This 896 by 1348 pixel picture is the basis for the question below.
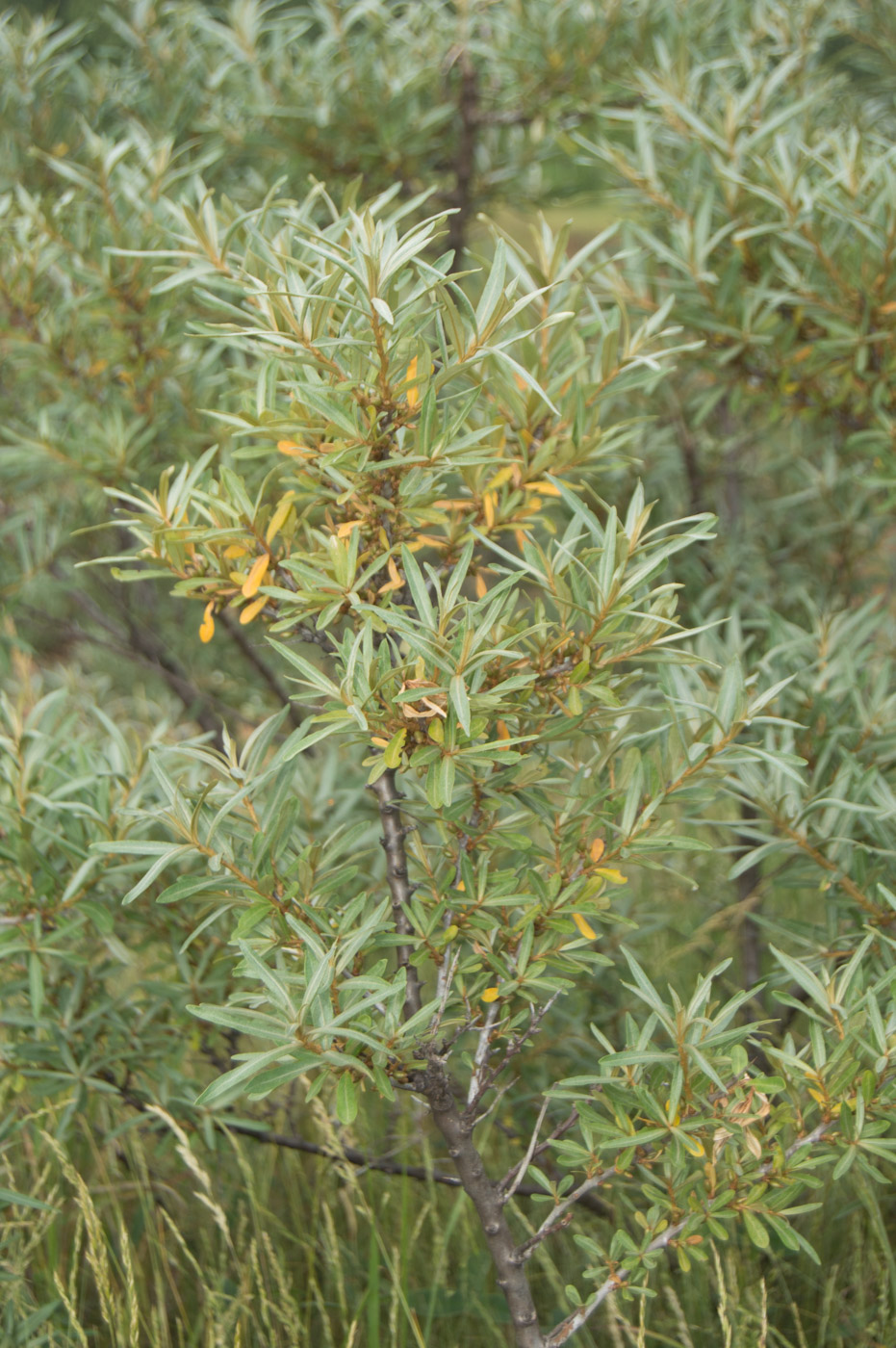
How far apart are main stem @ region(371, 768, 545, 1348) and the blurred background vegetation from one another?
0.42ft

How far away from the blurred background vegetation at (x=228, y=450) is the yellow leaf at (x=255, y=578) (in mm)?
287

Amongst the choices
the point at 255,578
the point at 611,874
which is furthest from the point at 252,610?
the point at 611,874

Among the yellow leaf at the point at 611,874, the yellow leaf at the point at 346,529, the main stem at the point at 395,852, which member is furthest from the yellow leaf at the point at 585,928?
the yellow leaf at the point at 346,529

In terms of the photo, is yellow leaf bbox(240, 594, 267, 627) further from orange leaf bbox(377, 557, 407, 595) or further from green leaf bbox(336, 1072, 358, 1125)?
green leaf bbox(336, 1072, 358, 1125)

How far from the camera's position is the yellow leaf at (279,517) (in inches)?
36.7

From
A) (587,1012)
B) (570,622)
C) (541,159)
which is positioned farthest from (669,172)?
(587,1012)

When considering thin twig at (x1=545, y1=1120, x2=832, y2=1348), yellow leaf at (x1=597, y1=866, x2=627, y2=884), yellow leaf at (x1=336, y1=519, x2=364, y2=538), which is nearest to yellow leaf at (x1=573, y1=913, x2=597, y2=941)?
yellow leaf at (x1=597, y1=866, x2=627, y2=884)

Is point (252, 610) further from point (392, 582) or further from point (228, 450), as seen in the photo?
point (228, 450)

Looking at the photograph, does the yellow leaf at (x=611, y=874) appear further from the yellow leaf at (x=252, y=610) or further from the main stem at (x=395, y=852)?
the yellow leaf at (x=252, y=610)

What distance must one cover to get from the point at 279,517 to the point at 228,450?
1.96ft

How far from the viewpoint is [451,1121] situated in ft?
3.23

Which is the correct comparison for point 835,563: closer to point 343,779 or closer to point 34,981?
point 343,779

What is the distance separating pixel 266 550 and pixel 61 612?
2.47 meters

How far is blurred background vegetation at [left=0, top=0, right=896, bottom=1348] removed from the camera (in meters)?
1.25
